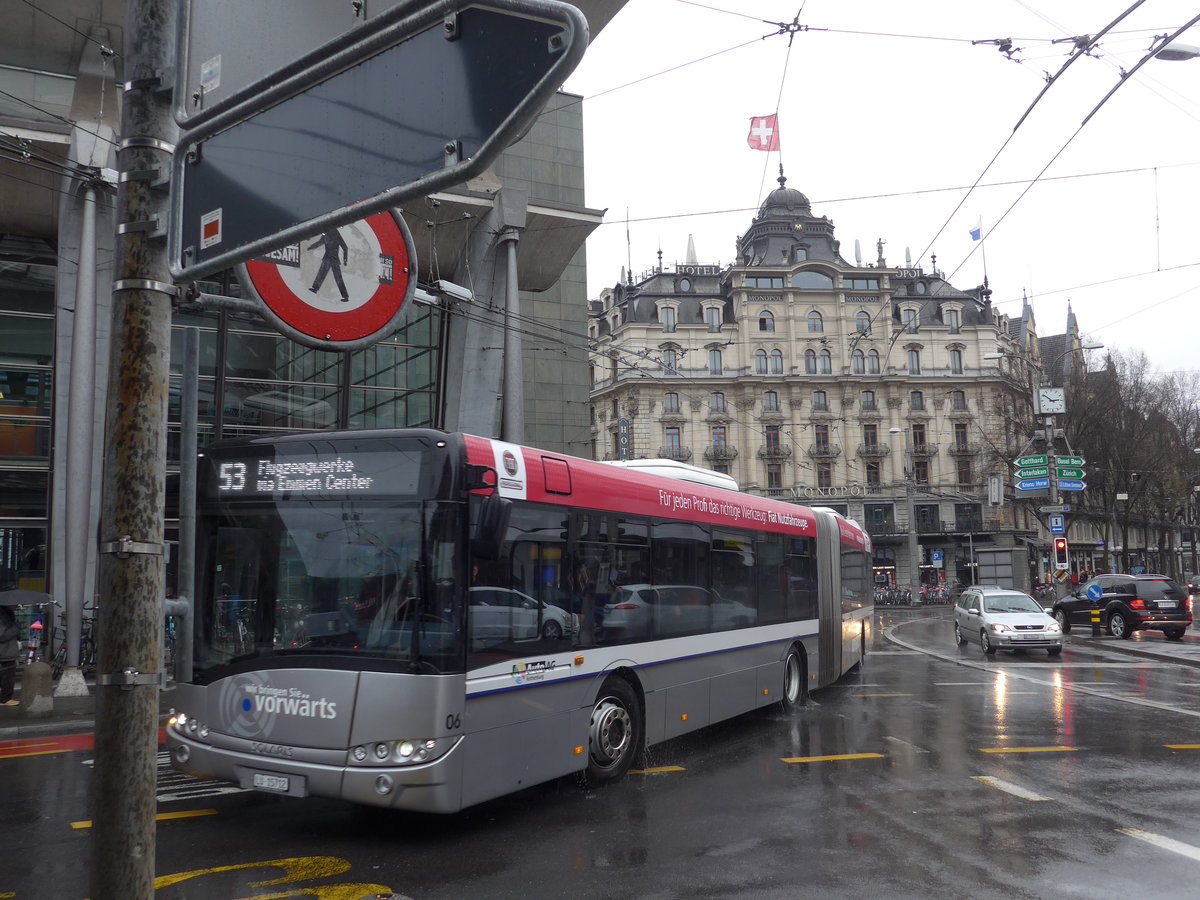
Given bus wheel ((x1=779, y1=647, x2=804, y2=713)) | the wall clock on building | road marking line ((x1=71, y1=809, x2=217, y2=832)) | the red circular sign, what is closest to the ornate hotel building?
the wall clock on building

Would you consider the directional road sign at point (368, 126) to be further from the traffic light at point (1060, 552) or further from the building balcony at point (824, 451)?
the building balcony at point (824, 451)

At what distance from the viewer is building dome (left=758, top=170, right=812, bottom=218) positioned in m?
74.7

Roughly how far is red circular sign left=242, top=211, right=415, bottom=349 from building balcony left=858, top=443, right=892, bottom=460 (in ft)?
220

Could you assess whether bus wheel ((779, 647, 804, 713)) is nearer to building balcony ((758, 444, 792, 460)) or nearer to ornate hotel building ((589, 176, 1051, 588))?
ornate hotel building ((589, 176, 1051, 588))

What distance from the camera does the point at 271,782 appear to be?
664 cm

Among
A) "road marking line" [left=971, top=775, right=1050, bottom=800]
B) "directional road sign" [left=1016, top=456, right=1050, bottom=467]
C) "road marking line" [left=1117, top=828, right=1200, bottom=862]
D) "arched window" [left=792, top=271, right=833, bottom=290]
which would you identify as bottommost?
"road marking line" [left=971, top=775, right=1050, bottom=800]

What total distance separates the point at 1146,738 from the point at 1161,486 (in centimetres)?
4637

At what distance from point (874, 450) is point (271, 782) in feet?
229

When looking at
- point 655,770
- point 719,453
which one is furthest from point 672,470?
point 719,453

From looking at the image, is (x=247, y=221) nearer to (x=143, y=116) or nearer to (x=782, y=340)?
(x=143, y=116)

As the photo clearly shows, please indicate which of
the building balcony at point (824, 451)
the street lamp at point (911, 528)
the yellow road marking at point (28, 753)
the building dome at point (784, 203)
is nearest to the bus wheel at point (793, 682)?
the yellow road marking at point (28, 753)

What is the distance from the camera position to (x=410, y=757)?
638 cm

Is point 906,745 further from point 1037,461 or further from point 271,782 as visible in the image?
point 1037,461

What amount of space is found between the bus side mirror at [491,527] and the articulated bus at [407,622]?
0.01 metres
